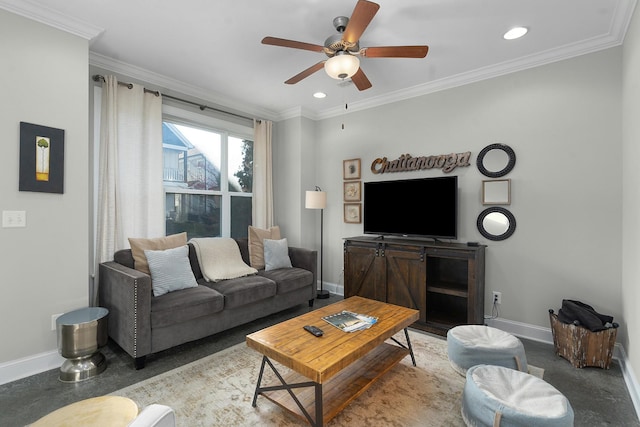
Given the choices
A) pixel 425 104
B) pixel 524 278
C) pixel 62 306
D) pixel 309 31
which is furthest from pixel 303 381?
pixel 425 104

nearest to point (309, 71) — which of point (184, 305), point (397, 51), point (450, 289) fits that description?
point (397, 51)

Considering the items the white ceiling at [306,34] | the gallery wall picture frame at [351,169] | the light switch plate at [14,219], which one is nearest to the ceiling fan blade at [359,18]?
the white ceiling at [306,34]

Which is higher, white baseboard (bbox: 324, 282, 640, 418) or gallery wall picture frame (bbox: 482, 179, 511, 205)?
gallery wall picture frame (bbox: 482, 179, 511, 205)

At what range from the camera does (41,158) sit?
7.93 feet

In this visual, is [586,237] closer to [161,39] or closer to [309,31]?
[309,31]

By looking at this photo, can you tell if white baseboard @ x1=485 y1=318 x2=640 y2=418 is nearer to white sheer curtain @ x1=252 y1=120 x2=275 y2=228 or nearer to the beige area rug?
the beige area rug

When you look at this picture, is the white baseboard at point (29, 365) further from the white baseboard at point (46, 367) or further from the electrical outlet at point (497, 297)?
the electrical outlet at point (497, 297)

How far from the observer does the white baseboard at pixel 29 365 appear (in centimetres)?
226

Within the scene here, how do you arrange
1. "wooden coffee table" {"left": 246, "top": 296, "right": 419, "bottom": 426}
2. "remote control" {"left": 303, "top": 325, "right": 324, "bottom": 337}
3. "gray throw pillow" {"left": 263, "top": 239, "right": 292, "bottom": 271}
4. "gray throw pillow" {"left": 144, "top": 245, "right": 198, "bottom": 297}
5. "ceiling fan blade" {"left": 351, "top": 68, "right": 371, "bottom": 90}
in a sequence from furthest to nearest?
1. "gray throw pillow" {"left": 263, "top": 239, "right": 292, "bottom": 271}
2. "gray throw pillow" {"left": 144, "top": 245, "right": 198, "bottom": 297}
3. "ceiling fan blade" {"left": 351, "top": 68, "right": 371, "bottom": 90}
4. "remote control" {"left": 303, "top": 325, "right": 324, "bottom": 337}
5. "wooden coffee table" {"left": 246, "top": 296, "right": 419, "bottom": 426}

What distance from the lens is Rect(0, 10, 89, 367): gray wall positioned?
7.47 feet

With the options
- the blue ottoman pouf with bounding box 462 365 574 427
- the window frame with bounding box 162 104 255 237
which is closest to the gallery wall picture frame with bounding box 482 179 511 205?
the blue ottoman pouf with bounding box 462 365 574 427

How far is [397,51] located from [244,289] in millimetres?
2466

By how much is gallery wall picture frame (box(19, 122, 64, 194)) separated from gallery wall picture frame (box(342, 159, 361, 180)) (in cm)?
313

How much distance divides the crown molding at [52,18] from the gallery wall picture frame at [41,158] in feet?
2.64
